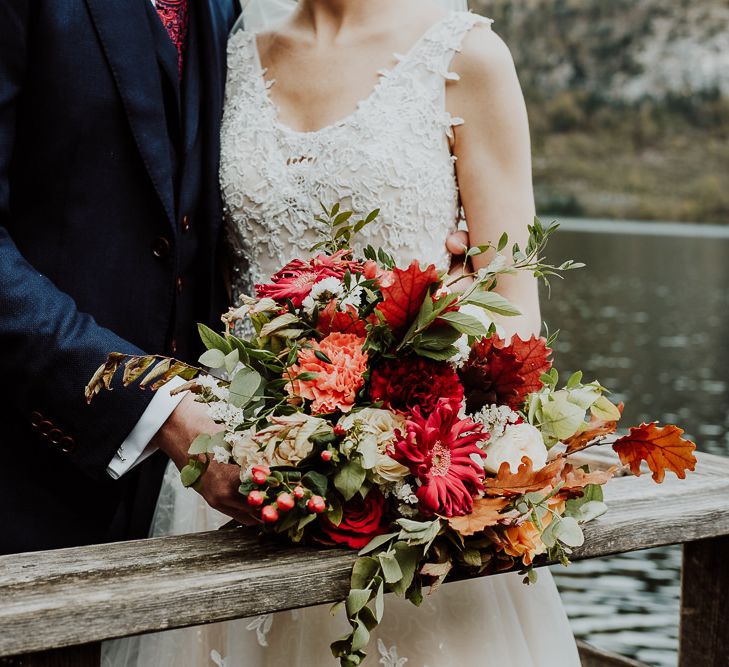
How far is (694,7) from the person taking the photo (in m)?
132

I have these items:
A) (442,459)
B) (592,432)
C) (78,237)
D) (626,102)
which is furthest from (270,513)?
(626,102)

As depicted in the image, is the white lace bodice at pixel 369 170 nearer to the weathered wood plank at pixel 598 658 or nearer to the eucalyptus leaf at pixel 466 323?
the eucalyptus leaf at pixel 466 323

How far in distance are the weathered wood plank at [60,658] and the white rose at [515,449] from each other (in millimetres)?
691

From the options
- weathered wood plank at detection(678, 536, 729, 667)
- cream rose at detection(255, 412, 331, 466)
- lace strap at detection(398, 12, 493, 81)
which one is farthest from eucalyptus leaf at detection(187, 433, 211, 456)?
weathered wood plank at detection(678, 536, 729, 667)

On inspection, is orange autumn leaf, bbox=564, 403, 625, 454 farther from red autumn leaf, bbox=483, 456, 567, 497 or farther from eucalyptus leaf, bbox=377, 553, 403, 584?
eucalyptus leaf, bbox=377, 553, 403, 584

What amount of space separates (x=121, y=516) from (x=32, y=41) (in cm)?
107

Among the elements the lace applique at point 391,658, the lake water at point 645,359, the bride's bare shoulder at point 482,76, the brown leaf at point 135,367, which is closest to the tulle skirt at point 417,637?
the lace applique at point 391,658

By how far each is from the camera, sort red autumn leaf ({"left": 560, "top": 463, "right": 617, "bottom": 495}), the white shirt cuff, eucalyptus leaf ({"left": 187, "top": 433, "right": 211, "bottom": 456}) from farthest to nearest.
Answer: the white shirt cuff, red autumn leaf ({"left": 560, "top": 463, "right": 617, "bottom": 495}), eucalyptus leaf ({"left": 187, "top": 433, "right": 211, "bottom": 456})

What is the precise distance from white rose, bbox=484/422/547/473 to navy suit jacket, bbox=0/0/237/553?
0.66m

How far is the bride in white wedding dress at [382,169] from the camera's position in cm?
217

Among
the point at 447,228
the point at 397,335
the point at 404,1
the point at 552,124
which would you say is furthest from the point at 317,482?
the point at 552,124

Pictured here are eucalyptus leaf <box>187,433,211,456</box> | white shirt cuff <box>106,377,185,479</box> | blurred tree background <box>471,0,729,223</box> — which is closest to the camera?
eucalyptus leaf <box>187,433,211,456</box>

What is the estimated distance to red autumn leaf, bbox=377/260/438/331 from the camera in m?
1.51

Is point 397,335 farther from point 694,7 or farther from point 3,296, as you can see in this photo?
point 694,7
